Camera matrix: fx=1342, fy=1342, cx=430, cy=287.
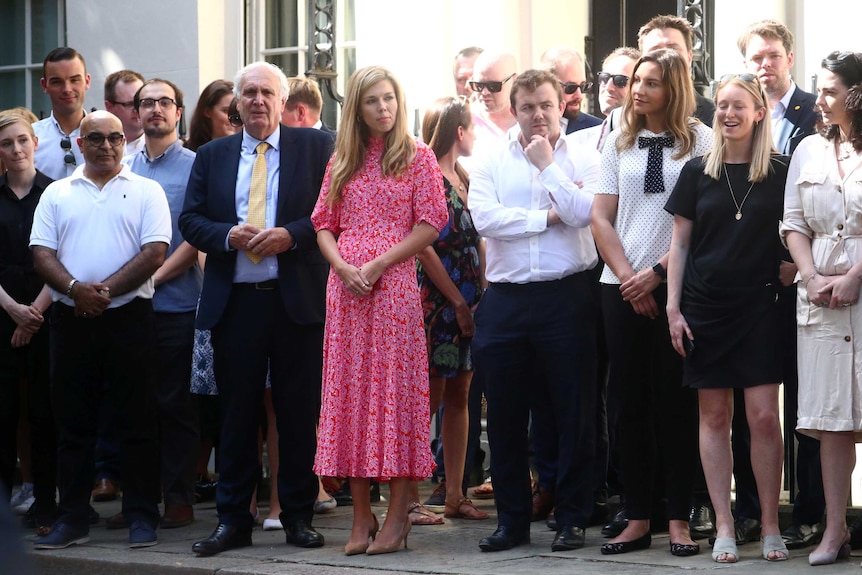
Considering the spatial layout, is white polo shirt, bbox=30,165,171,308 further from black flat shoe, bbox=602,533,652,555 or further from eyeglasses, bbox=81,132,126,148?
black flat shoe, bbox=602,533,652,555

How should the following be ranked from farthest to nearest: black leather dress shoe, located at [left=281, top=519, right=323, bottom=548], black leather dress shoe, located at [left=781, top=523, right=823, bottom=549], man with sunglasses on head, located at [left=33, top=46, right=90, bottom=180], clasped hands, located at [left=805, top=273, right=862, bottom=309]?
man with sunglasses on head, located at [left=33, top=46, right=90, bottom=180] → black leather dress shoe, located at [left=281, top=519, right=323, bottom=548] → black leather dress shoe, located at [left=781, top=523, right=823, bottom=549] → clasped hands, located at [left=805, top=273, right=862, bottom=309]

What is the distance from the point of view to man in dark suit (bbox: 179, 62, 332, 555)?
6195 millimetres

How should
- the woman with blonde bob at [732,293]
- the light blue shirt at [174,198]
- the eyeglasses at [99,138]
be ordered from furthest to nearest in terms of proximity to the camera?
the light blue shirt at [174,198], the eyeglasses at [99,138], the woman with blonde bob at [732,293]

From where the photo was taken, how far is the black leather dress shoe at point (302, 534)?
6.16 metres

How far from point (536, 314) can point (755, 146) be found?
1.17 m

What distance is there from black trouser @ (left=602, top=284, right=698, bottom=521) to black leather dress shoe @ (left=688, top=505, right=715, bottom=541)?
312 mm

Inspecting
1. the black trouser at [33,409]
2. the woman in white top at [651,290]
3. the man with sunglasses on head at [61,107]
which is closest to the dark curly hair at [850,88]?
the woman in white top at [651,290]

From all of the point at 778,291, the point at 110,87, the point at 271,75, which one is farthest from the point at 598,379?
the point at 110,87

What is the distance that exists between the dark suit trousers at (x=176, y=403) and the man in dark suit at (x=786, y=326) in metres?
2.85

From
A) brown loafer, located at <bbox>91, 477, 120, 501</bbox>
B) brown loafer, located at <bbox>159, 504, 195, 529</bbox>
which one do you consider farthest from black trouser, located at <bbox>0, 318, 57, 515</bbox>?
brown loafer, located at <bbox>91, 477, 120, 501</bbox>

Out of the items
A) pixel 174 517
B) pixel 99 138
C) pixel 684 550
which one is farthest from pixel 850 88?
pixel 174 517

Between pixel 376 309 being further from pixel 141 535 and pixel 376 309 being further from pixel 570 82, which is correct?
pixel 570 82

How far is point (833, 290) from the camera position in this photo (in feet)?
17.2

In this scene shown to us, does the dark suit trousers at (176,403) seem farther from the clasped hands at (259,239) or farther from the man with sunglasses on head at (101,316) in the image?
the clasped hands at (259,239)
